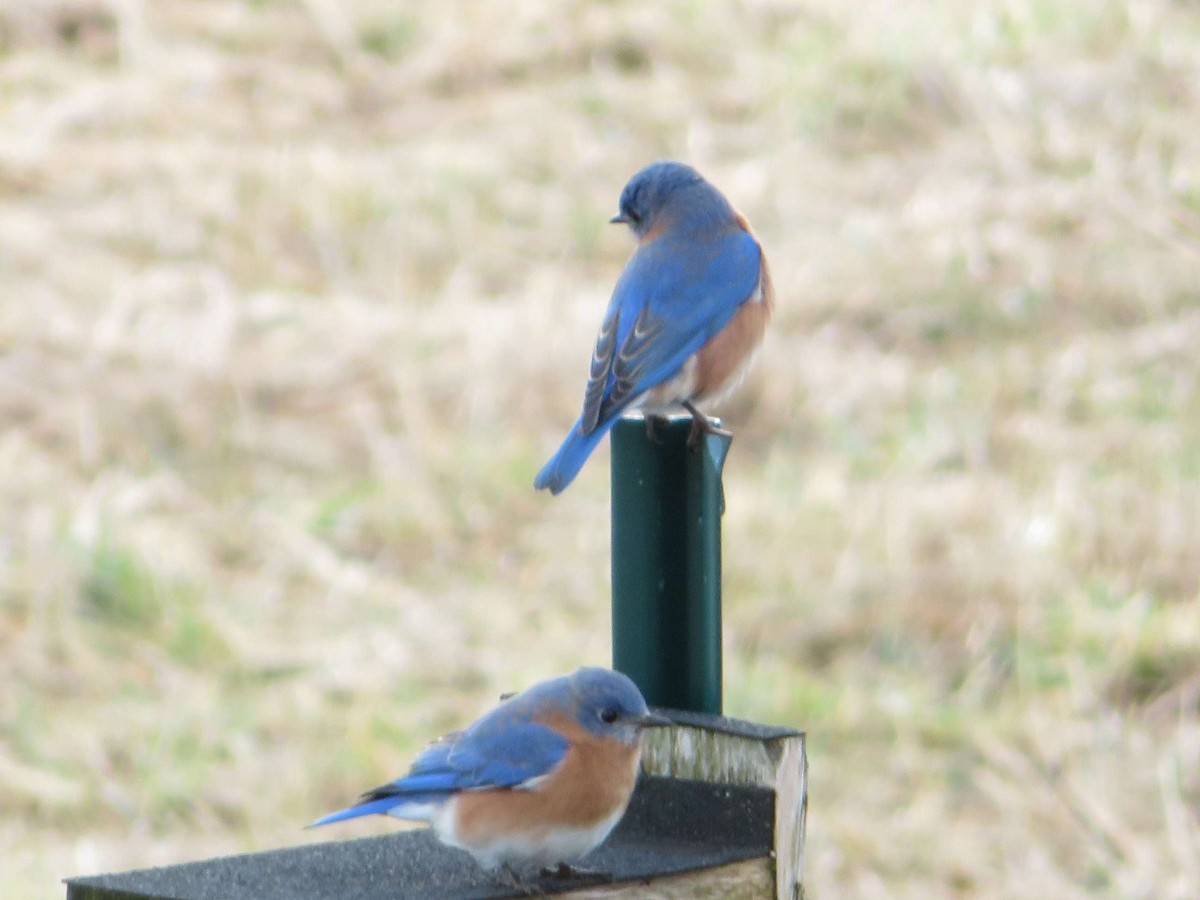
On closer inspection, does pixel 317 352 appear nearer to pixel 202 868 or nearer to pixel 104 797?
pixel 104 797

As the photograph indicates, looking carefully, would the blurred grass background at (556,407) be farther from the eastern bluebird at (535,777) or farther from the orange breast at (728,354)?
the eastern bluebird at (535,777)

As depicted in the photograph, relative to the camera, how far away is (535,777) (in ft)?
9.14

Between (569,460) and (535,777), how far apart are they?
96 cm

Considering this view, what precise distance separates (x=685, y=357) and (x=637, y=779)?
1.59 m

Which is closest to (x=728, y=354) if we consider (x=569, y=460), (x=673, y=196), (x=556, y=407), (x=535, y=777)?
(x=673, y=196)

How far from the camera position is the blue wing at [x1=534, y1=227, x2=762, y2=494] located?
12.9 feet

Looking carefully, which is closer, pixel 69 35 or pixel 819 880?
pixel 819 880

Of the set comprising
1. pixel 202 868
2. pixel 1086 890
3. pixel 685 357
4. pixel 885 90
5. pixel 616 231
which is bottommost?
pixel 1086 890

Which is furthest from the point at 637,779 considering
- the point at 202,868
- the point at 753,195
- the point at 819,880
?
the point at 753,195

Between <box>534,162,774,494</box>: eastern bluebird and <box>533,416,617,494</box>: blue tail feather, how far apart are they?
0.46 feet

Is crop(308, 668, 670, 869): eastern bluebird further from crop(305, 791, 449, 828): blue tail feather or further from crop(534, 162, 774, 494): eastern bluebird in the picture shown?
crop(534, 162, 774, 494): eastern bluebird

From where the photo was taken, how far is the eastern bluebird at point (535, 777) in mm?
2539

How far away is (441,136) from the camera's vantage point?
8594 mm

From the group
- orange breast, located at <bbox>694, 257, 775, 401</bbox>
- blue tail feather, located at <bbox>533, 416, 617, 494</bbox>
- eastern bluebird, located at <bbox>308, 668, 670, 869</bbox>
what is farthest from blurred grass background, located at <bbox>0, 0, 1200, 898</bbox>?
eastern bluebird, located at <bbox>308, 668, 670, 869</bbox>
